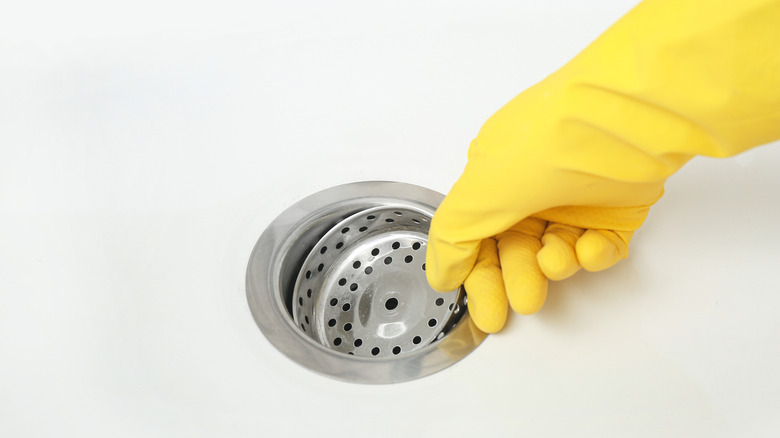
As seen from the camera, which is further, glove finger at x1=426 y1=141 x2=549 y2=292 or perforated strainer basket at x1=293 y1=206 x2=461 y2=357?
perforated strainer basket at x1=293 y1=206 x2=461 y2=357

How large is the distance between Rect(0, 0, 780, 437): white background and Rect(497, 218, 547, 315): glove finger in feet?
0.15

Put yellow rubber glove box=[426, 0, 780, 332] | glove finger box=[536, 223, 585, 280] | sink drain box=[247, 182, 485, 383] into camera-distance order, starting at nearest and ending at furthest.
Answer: yellow rubber glove box=[426, 0, 780, 332], glove finger box=[536, 223, 585, 280], sink drain box=[247, 182, 485, 383]

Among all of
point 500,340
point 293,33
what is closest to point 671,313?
point 500,340

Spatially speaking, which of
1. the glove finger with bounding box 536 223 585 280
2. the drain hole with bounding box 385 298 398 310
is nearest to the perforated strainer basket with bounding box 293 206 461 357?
the drain hole with bounding box 385 298 398 310

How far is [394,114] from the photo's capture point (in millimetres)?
672

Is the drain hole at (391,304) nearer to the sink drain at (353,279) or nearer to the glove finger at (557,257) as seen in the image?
the sink drain at (353,279)

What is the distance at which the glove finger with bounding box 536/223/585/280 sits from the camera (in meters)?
0.47

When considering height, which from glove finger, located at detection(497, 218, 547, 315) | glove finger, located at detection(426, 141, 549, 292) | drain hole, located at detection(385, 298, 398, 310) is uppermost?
glove finger, located at detection(426, 141, 549, 292)

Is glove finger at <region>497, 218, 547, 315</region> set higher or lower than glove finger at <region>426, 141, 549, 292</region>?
lower

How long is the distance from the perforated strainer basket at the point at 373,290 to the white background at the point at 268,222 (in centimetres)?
7

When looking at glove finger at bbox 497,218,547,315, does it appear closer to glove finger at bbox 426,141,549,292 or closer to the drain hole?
glove finger at bbox 426,141,549,292

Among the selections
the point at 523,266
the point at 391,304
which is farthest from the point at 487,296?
the point at 391,304

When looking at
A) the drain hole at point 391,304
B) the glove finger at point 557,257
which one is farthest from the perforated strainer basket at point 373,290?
the glove finger at point 557,257

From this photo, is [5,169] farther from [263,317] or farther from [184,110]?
[263,317]
